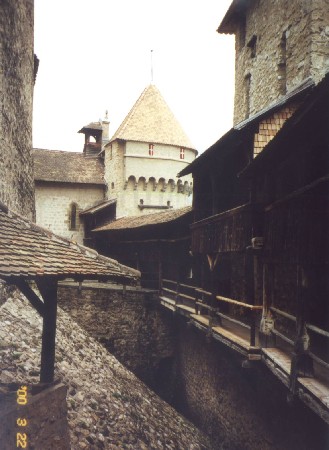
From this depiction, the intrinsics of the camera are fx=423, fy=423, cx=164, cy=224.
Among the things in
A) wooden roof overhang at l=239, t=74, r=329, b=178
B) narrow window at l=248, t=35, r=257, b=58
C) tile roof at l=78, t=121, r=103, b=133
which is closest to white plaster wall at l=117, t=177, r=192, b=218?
tile roof at l=78, t=121, r=103, b=133

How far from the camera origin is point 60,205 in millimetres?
28016

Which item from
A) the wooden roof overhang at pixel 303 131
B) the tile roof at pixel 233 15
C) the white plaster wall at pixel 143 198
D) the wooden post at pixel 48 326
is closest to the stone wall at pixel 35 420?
the wooden post at pixel 48 326

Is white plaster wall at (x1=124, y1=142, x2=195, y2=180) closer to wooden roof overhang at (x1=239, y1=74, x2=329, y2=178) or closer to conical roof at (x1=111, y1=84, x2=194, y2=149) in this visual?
conical roof at (x1=111, y1=84, x2=194, y2=149)

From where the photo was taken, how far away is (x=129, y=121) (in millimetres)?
28516

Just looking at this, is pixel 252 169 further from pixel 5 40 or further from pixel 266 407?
pixel 5 40

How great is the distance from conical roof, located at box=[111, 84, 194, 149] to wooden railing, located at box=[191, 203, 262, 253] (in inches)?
631

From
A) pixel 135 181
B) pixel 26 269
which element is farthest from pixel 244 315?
pixel 135 181

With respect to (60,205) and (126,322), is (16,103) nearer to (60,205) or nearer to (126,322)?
(126,322)

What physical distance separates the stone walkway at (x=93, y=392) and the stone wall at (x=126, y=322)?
4.31 m

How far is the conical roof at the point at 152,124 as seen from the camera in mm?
27969

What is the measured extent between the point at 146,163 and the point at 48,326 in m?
22.9

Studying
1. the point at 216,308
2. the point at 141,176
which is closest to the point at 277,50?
the point at 216,308

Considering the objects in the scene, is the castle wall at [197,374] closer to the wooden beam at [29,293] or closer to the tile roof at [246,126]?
the wooden beam at [29,293]

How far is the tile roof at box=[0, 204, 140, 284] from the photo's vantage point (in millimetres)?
4840
